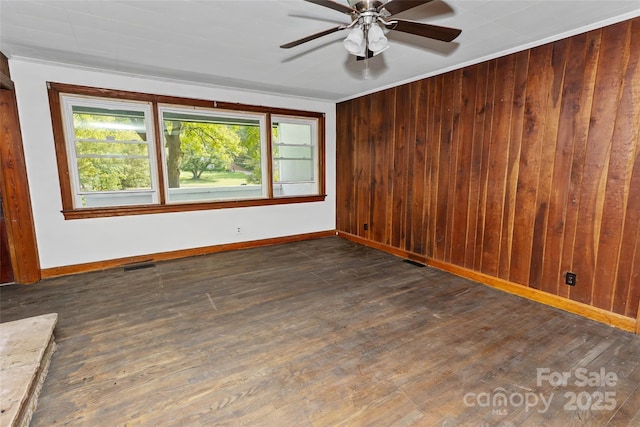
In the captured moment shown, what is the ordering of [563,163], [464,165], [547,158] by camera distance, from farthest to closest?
1. [464,165]
2. [547,158]
3. [563,163]

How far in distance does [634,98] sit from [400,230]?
271 centimetres

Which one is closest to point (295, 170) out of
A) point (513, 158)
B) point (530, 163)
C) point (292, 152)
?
point (292, 152)

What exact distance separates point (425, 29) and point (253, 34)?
1.49m

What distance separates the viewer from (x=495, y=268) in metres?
3.36

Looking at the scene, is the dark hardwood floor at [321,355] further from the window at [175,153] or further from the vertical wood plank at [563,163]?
the window at [175,153]

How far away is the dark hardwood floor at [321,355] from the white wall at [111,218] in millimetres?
581

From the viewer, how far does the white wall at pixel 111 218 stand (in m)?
3.44

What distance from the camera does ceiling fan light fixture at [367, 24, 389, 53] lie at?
6.27ft

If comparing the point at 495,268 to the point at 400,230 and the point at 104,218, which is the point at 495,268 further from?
the point at 104,218

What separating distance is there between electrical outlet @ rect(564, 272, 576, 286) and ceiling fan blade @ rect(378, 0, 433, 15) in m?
2.65

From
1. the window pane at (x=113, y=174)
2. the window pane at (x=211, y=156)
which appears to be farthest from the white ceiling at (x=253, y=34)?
the window pane at (x=113, y=174)

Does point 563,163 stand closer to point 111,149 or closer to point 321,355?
point 321,355

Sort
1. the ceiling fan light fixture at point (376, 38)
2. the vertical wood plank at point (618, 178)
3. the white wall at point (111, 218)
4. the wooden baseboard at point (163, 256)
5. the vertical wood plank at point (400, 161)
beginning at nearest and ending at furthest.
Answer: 1. the ceiling fan light fixture at point (376, 38)
2. the vertical wood plank at point (618, 178)
3. the white wall at point (111, 218)
4. the wooden baseboard at point (163, 256)
5. the vertical wood plank at point (400, 161)

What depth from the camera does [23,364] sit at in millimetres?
1812
